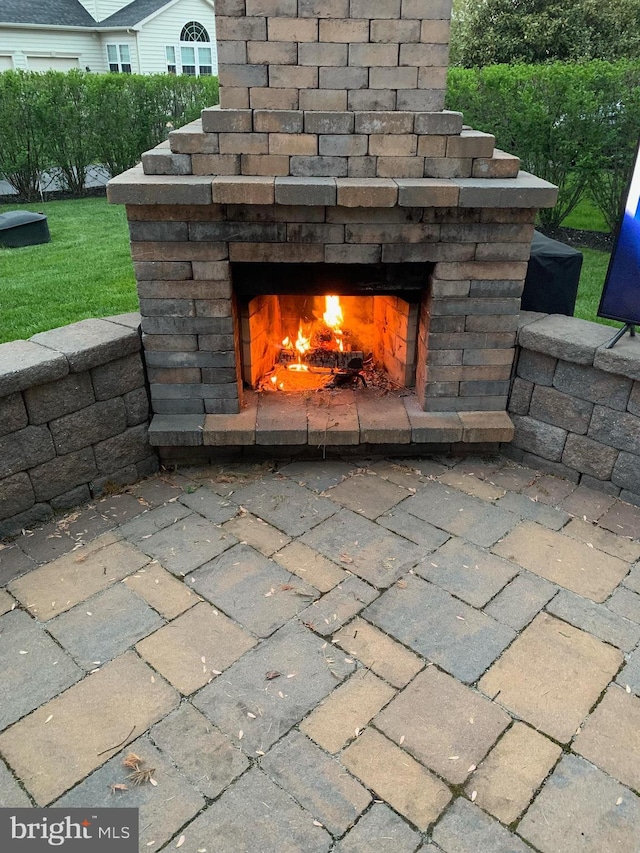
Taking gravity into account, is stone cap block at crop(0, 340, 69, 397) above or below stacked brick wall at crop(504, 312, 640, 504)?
above

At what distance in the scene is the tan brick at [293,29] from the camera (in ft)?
12.1

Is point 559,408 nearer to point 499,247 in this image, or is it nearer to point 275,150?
point 499,247

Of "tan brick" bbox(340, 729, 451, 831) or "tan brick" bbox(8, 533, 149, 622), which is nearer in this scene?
"tan brick" bbox(340, 729, 451, 831)

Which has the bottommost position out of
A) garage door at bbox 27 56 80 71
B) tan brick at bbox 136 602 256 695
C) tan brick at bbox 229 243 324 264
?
tan brick at bbox 136 602 256 695

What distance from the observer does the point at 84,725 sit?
8.93 ft

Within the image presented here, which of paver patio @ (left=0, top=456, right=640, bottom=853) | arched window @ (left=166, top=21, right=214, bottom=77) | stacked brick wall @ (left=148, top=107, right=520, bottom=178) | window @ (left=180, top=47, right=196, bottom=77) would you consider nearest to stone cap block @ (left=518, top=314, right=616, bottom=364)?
paver patio @ (left=0, top=456, right=640, bottom=853)

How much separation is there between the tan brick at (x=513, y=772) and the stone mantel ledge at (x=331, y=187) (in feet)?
9.75

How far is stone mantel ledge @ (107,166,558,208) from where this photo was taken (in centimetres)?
377

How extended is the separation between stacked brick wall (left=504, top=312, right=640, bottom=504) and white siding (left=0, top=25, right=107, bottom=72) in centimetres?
2457

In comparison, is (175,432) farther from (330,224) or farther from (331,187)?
(331,187)

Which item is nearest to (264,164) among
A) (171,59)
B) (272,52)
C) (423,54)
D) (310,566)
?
(272,52)

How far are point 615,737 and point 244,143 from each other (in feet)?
12.4

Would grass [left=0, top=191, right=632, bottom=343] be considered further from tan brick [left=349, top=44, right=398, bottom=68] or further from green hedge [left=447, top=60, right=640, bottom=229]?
tan brick [left=349, top=44, right=398, bottom=68]

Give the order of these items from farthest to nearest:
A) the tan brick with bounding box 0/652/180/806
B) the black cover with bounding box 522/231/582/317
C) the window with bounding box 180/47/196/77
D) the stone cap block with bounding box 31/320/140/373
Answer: the window with bounding box 180/47/196/77 → the black cover with bounding box 522/231/582/317 → the stone cap block with bounding box 31/320/140/373 → the tan brick with bounding box 0/652/180/806
